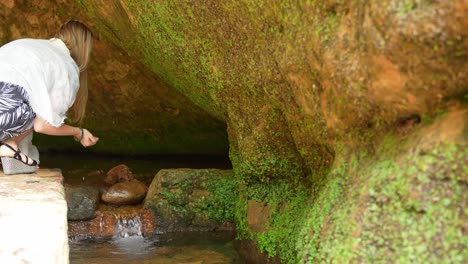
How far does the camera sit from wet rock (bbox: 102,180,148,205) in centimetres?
710

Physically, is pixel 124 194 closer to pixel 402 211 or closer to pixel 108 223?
pixel 108 223

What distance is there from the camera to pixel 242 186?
629 centimetres

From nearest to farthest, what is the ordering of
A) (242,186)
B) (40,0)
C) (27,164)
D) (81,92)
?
(27,164)
(81,92)
(242,186)
(40,0)

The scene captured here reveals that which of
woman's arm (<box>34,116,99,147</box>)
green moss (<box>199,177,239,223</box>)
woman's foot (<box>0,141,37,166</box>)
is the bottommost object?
green moss (<box>199,177,239,223</box>)

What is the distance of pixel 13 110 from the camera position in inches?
196

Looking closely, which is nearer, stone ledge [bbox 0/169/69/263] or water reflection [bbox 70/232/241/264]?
stone ledge [bbox 0/169/69/263]

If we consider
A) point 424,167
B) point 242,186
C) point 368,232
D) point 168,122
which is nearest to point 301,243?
point 368,232

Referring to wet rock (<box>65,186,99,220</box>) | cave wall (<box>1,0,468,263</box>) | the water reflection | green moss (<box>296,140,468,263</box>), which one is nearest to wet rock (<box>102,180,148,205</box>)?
wet rock (<box>65,186,99,220</box>)

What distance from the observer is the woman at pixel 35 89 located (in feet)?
16.3

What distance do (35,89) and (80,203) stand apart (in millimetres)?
2089

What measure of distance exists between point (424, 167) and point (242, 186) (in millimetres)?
3322

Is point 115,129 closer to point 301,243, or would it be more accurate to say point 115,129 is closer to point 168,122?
point 168,122

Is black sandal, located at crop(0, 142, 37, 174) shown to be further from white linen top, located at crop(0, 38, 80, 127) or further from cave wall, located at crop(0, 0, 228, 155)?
cave wall, located at crop(0, 0, 228, 155)

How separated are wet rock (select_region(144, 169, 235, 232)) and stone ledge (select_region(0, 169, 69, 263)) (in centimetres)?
214
